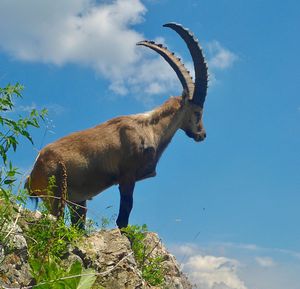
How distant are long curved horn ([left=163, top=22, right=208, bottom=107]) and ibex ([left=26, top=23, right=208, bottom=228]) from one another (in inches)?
0.9

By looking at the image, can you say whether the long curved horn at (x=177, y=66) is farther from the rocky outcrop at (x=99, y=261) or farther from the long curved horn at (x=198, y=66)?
the rocky outcrop at (x=99, y=261)

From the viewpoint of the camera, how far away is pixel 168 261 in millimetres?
8836

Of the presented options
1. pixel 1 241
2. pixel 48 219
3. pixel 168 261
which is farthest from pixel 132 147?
pixel 1 241

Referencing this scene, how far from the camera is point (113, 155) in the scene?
9.05 metres

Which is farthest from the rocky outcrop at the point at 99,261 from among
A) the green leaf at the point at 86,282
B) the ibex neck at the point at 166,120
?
the ibex neck at the point at 166,120

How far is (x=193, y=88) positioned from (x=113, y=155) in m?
2.79

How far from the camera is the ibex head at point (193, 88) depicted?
36.1 feet

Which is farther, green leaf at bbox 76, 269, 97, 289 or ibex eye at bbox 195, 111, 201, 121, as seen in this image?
ibex eye at bbox 195, 111, 201, 121

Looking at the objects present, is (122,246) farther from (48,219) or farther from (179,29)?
(179,29)

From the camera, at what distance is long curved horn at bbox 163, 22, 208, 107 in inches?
433

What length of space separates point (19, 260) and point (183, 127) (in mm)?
6754

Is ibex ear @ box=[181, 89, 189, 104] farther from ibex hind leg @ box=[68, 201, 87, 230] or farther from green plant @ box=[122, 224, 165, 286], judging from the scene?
green plant @ box=[122, 224, 165, 286]

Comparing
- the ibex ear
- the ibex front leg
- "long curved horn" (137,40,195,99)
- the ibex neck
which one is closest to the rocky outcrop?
the ibex front leg

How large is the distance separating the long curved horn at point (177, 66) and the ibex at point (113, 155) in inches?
5.2
